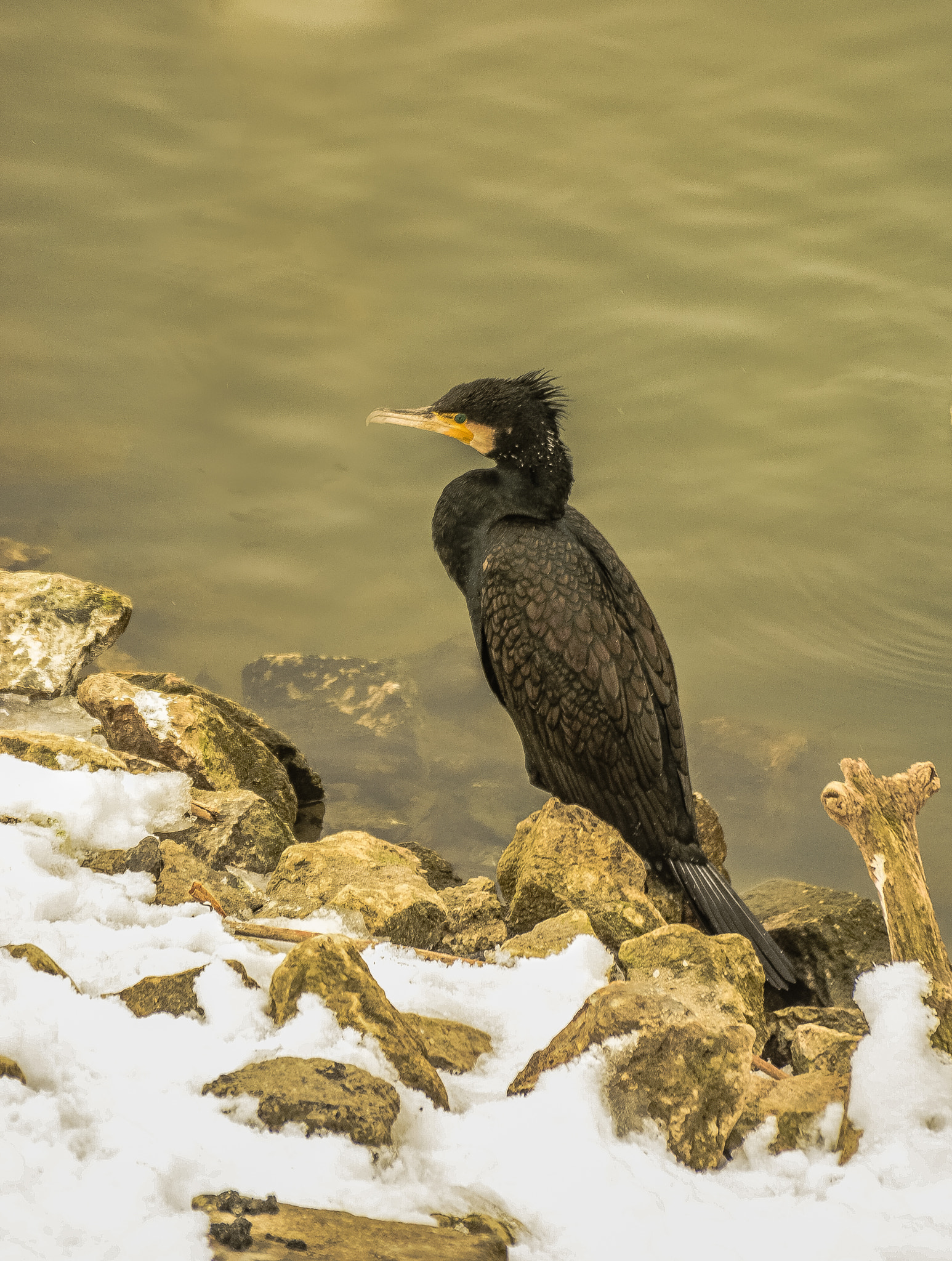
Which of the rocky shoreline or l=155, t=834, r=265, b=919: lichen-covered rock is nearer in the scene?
the rocky shoreline

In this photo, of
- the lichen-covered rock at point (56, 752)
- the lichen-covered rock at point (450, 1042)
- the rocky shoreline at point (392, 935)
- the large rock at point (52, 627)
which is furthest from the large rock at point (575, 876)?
the large rock at point (52, 627)

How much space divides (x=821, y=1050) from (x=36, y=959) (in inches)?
57.6

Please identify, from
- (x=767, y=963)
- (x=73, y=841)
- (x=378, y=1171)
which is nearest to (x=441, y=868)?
(x=767, y=963)

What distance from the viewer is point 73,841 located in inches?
100

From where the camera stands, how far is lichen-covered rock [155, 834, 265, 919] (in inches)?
93.6

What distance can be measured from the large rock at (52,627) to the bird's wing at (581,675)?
187 cm

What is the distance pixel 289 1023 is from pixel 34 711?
292cm

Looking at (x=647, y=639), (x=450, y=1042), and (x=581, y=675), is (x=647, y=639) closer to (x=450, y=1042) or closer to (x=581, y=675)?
(x=581, y=675)

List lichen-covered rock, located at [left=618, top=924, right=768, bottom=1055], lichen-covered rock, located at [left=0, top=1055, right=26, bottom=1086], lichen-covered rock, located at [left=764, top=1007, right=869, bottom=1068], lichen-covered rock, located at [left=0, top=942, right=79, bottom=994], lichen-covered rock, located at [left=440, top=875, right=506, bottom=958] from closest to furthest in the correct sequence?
lichen-covered rock, located at [left=0, top=1055, right=26, bottom=1086] < lichen-covered rock, located at [left=0, top=942, right=79, bottom=994] < lichen-covered rock, located at [left=618, top=924, right=768, bottom=1055] < lichen-covered rock, located at [left=764, top=1007, right=869, bottom=1068] < lichen-covered rock, located at [left=440, top=875, right=506, bottom=958]

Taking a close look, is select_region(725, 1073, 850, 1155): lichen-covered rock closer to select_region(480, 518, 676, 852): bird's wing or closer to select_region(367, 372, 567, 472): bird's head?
select_region(480, 518, 676, 852): bird's wing

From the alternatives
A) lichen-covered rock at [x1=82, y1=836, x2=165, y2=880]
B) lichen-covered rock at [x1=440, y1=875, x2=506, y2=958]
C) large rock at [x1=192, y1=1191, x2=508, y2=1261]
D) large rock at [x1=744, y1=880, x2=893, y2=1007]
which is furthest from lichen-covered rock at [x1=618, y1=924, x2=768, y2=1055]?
lichen-covered rock at [x1=82, y1=836, x2=165, y2=880]

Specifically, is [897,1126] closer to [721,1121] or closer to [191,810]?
[721,1121]

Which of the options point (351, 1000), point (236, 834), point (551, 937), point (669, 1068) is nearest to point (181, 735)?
point (236, 834)

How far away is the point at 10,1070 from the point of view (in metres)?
1.16
